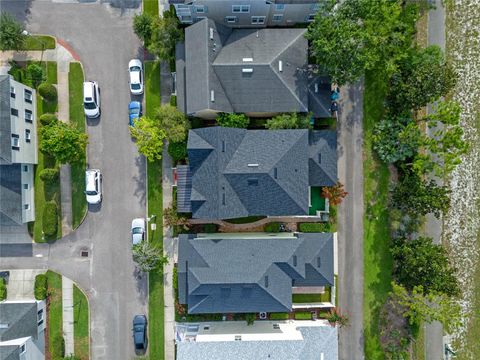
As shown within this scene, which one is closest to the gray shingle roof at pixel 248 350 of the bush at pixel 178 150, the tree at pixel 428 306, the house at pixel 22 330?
the tree at pixel 428 306

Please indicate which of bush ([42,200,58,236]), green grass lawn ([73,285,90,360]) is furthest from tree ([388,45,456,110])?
green grass lawn ([73,285,90,360])

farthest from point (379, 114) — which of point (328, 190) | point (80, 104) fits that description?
point (80, 104)

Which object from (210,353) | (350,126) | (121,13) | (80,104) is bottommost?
(210,353)

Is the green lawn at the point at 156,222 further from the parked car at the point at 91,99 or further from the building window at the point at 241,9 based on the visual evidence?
the building window at the point at 241,9

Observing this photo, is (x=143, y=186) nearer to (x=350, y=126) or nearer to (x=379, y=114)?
(x=350, y=126)

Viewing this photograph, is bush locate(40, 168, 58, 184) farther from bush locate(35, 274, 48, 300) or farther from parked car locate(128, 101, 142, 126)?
bush locate(35, 274, 48, 300)

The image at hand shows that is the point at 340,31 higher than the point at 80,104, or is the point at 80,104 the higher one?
the point at 340,31

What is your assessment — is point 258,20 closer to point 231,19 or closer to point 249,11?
point 249,11
